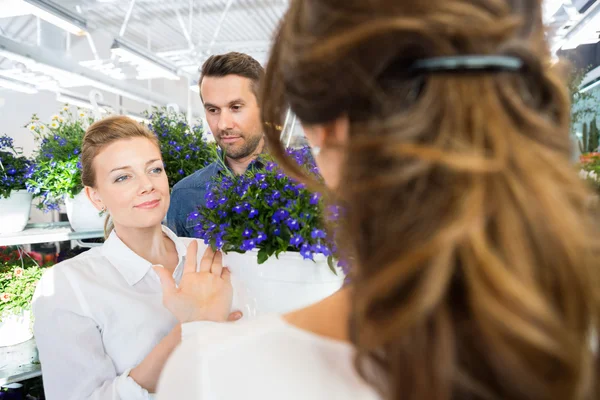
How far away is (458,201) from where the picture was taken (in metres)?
0.36

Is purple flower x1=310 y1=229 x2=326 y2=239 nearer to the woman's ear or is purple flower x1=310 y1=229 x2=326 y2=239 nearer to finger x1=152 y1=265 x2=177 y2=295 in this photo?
finger x1=152 y1=265 x2=177 y2=295

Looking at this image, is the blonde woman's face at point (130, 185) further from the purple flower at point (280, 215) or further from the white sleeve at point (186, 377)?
the white sleeve at point (186, 377)

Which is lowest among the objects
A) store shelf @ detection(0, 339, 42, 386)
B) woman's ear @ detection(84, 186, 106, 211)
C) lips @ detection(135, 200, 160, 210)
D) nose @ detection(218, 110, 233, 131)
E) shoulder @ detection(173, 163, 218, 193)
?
store shelf @ detection(0, 339, 42, 386)

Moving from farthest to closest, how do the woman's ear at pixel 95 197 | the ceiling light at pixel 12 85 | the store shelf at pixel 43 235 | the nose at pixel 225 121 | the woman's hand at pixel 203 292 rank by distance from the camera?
the ceiling light at pixel 12 85 < the nose at pixel 225 121 < the store shelf at pixel 43 235 < the woman's ear at pixel 95 197 < the woman's hand at pixel 203 292

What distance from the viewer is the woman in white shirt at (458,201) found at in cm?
36

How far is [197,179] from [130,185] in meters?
0.40

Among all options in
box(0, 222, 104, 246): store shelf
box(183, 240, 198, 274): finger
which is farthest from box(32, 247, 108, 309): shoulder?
box(183, 240, 198, 274): finger

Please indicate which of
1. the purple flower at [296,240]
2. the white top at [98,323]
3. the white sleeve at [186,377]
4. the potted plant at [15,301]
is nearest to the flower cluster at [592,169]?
the purple flower at [296,240]

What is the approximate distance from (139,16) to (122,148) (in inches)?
299

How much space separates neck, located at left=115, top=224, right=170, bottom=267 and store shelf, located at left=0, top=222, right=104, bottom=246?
340 mm

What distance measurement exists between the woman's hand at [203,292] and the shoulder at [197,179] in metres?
0.80

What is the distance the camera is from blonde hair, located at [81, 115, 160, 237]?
147 cm

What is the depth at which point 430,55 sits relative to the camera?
39 centimetres

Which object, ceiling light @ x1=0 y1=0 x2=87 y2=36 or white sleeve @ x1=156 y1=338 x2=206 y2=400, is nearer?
white sleeve @ x1=156 y1=338 x2=206 y2=400
